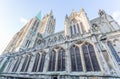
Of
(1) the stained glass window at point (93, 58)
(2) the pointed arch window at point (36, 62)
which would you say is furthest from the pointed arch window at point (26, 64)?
(1) the stained glass window at point (93, 58)

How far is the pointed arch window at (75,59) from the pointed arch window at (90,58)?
806 mm

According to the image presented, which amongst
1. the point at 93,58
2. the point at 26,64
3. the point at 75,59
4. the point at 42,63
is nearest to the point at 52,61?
the point at 42,63

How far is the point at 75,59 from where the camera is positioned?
13.5m

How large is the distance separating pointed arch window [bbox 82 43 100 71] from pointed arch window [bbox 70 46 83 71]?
2.65 ft

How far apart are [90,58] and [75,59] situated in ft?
6.24

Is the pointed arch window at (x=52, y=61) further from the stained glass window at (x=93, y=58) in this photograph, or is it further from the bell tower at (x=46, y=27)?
the bell tower at (x=46, y=27)

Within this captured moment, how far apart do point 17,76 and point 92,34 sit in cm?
1259

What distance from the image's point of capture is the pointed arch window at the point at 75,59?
1258cm

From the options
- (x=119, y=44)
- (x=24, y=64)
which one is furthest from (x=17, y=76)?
(x=119, y=44)

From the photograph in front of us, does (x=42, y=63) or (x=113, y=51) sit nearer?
(x=113, y=51)

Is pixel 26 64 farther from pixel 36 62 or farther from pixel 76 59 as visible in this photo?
pixel 76 59

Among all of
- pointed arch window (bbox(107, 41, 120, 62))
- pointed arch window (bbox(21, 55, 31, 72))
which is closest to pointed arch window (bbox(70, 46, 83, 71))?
pointed arch window (bbox(107, 41, 120, 62))

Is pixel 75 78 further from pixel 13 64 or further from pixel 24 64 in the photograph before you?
pixel 13 64

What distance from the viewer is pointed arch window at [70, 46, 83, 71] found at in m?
12.6
